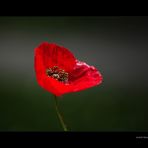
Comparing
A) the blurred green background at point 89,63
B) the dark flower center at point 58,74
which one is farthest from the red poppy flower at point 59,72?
the blurred green background at point 89,63

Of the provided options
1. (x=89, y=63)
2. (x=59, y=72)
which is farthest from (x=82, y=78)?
(x=89, y=63)

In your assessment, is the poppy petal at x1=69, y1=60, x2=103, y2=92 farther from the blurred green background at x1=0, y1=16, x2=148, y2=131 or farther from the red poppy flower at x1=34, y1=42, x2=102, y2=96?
the blurred green background at x1=0, y1=16, x2=148, y2=131

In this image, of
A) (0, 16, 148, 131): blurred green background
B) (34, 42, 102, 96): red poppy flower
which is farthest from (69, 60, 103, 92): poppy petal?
(0, 16, 148, 131): blurred green background

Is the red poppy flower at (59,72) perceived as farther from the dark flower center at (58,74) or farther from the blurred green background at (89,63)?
the blurred green background at (89,63)

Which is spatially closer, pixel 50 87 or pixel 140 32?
pixel 50 87

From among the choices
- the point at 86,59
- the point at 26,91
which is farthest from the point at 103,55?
the point at 26,91

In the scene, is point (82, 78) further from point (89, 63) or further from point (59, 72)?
point (89, 63)
